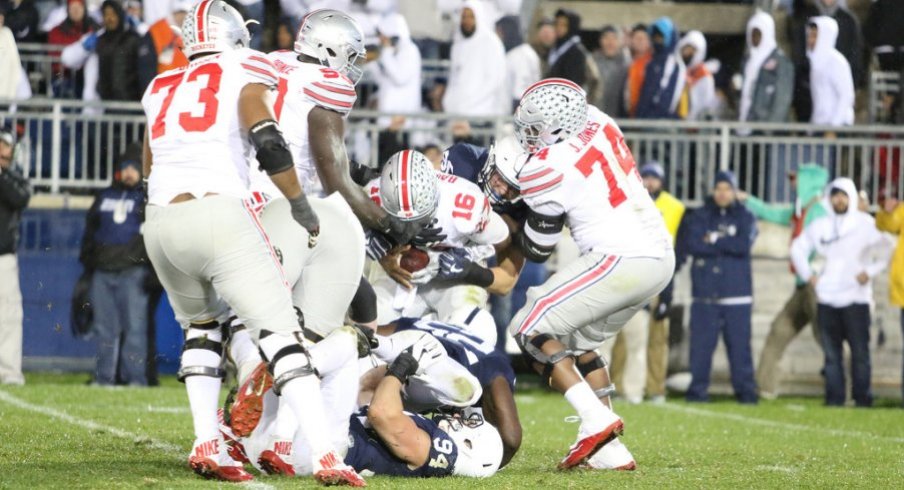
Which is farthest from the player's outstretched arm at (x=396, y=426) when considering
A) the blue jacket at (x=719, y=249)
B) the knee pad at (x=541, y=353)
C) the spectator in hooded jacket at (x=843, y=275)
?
the spectator in hooded jacket at (x=843, y=275)

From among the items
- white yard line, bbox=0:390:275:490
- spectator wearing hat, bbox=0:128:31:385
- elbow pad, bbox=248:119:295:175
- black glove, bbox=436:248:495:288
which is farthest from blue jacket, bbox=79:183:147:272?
elbow pad, bbox=248:119:295:175

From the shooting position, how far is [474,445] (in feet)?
21.0

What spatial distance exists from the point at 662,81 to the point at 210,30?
27.8 ft

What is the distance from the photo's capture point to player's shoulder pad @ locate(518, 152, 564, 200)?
271 inches

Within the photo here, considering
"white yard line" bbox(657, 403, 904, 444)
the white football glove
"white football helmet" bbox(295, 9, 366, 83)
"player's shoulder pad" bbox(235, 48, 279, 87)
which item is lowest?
"white yard line" bbox(657, 403, 904, 444)

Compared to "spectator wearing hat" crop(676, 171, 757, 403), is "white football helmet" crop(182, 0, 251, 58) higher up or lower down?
higher up

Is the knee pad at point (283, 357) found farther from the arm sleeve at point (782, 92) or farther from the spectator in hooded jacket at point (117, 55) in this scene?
the arm sleeve at point (782, 92)

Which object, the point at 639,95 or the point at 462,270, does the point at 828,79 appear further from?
the point at 462,270

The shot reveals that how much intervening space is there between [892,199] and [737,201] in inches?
56.8

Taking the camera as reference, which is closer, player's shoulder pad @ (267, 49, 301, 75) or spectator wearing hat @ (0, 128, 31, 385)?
player's shoulder pad @ (267, 49, 301, 75)

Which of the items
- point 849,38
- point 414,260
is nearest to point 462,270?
point 414,260

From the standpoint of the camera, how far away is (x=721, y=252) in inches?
494

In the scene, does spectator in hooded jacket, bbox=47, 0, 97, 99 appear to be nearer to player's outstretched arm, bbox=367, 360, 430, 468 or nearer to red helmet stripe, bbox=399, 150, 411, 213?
red helmet stripe, bbox=399, 150, 411, 213

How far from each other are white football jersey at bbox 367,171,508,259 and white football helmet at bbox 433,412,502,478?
1.05 m
